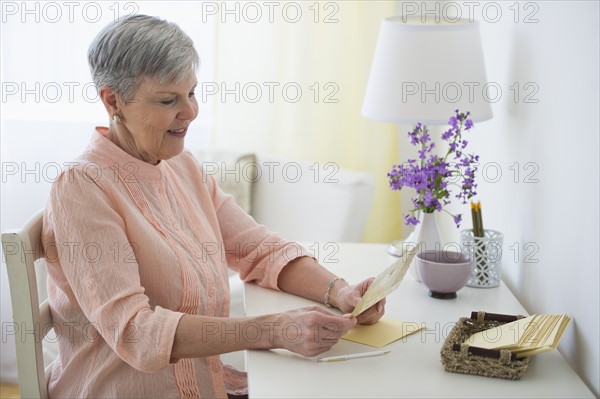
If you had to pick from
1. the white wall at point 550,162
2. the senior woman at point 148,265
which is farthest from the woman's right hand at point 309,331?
the white wall at point 550,162

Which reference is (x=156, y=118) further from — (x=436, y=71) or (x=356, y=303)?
(x=436, y=71)

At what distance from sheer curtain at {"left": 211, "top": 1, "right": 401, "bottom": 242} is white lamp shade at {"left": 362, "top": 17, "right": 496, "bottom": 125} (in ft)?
3.49

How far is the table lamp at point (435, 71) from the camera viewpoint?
1902 millimetres

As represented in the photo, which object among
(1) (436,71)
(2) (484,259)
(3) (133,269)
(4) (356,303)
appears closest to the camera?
(3) (133,269)

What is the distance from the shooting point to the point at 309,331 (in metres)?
1.33

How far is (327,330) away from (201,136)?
190 cm

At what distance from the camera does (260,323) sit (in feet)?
4.48

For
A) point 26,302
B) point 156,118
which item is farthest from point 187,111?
point 26,302

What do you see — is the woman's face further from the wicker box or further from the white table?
the wicker box

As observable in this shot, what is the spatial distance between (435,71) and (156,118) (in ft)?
2.43

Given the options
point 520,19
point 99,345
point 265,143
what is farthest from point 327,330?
point 265,143

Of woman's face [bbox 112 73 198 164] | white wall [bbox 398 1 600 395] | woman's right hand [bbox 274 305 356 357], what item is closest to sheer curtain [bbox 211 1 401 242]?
white wall [bbox 398 1 600 395]

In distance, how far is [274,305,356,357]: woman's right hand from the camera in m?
1.32

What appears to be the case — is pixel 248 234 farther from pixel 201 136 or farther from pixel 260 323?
pixel 201 136
